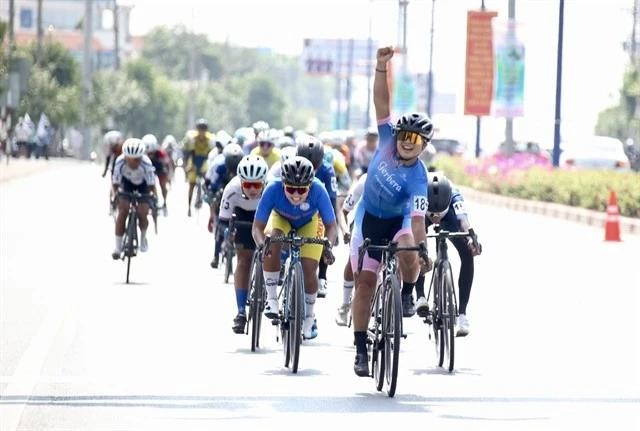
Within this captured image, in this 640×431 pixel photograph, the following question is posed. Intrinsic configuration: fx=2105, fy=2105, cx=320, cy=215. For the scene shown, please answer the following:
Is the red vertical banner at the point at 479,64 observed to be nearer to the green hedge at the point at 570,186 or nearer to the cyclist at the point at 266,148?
the green hedge at the point at 570,186

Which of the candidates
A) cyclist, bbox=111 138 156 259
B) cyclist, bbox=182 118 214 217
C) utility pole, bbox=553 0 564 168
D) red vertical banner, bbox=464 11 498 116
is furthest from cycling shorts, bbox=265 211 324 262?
red vertical banner, bbox=464 11 498 116

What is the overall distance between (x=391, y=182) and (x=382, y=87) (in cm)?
58

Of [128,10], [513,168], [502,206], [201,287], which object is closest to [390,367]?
[201,287]

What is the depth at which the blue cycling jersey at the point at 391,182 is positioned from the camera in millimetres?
12539

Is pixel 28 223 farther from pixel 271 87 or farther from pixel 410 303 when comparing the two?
pixel 271 87

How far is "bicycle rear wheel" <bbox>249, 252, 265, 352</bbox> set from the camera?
14.9 m

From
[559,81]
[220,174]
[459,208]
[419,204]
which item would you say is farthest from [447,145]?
[419,204]

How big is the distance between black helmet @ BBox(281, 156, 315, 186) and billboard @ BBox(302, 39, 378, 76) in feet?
492

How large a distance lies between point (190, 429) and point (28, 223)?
22.6 m

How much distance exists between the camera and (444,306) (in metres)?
13.7

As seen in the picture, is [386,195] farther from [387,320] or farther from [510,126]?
[510,126]

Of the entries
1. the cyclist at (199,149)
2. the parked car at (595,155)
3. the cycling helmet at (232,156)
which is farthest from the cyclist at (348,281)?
the parked car at (595,155)

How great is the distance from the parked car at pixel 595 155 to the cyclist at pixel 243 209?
44.3 metres

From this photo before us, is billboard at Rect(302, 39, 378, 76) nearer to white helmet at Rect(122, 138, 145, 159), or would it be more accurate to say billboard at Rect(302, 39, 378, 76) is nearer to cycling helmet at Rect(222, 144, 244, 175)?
white helmet at Rect(122, 138, 145, 159)
